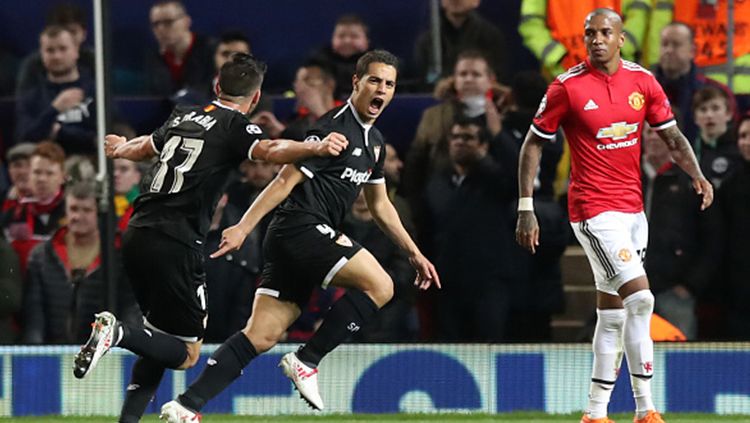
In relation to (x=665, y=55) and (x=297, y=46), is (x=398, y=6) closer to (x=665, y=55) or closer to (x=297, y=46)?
(x=297, y=46)

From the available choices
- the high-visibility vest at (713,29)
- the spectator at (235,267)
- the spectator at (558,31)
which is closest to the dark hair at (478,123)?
the spectator at (558,31)

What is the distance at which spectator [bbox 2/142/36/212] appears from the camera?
10.3 meters

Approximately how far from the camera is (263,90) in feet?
33.5

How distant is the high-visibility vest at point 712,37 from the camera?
9953 millimetres

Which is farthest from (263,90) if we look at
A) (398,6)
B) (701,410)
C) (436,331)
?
(701,410)

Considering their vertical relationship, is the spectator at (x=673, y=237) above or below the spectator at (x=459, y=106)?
below

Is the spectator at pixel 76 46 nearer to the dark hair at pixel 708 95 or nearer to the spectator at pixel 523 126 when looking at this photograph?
the spectator at pixel 523 126

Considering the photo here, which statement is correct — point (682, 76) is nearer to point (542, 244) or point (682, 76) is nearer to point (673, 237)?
point (673, 237)

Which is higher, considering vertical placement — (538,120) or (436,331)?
(538,120)

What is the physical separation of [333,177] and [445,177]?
2.18 meters

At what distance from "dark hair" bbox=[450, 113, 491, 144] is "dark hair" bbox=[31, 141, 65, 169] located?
2.43 metres

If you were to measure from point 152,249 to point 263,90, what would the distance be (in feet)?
9.57

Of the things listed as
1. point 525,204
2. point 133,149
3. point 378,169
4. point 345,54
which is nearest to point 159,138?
point 133,149

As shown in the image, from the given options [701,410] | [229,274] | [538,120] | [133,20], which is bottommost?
[701,410]
